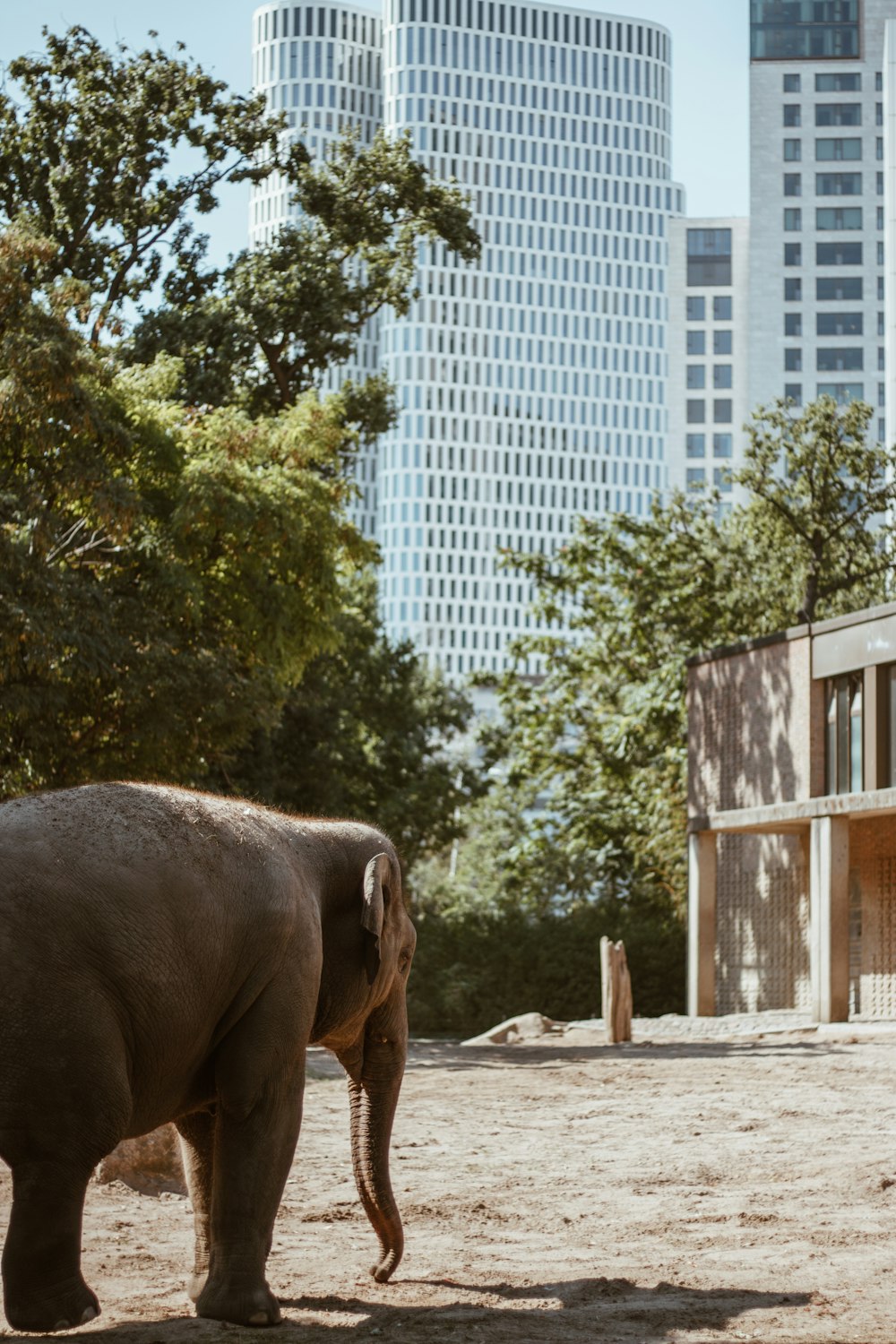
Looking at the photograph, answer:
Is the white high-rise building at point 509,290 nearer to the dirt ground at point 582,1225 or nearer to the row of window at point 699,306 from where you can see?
the row of window at point 699,306

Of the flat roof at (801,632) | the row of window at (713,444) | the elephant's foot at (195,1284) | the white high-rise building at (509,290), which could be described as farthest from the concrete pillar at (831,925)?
the row of window at (713,444)

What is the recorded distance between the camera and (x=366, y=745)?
41.3 meters

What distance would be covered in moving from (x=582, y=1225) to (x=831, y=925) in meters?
17.8

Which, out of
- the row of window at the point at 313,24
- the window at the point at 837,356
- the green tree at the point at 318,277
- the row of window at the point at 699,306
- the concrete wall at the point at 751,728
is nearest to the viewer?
the concrete wall at the point at 751,728

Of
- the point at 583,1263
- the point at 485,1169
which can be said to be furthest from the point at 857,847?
the point at 583,1263

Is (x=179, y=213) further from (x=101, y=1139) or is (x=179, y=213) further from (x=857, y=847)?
(x=101, y=1139)

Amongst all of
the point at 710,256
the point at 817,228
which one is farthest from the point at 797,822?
the point at 710,256

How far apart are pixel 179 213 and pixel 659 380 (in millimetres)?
155859

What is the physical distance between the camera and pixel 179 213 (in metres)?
30.8

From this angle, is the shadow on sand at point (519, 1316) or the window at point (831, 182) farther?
the window at point (831, 182)

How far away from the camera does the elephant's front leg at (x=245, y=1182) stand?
6461 mm

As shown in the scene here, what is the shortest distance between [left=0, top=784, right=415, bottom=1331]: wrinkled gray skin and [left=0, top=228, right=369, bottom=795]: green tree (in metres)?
11.8

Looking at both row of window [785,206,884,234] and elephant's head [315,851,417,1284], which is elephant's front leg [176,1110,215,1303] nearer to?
elephant's head [315,851,417,1284]

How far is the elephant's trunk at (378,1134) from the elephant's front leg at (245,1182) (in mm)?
1194
